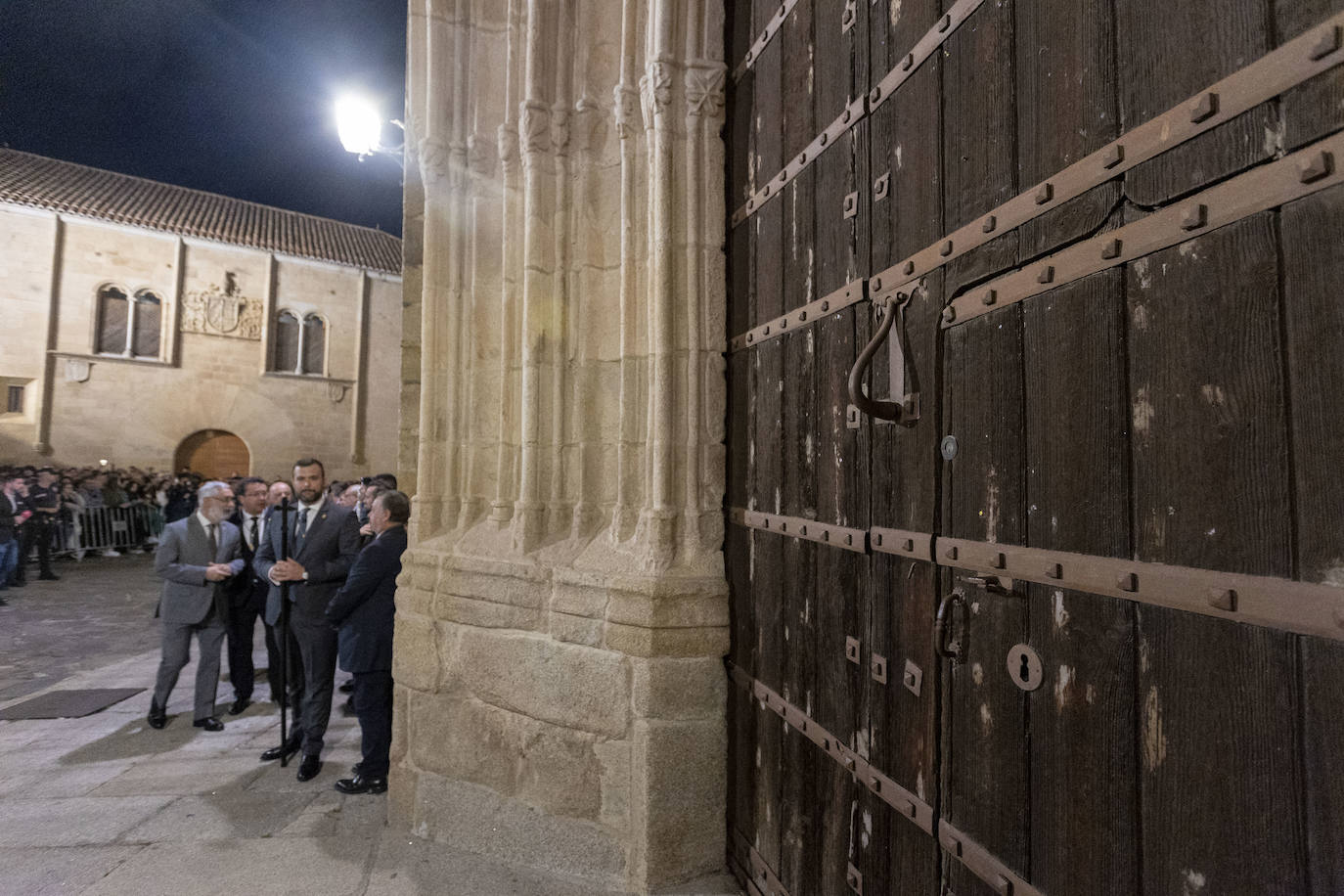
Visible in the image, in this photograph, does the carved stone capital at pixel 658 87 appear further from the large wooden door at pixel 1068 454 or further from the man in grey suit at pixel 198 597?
the man in grey suit at pixel 198 597

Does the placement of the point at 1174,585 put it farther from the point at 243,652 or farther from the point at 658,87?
the point at 243,652

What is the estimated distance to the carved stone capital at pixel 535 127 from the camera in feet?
9.25

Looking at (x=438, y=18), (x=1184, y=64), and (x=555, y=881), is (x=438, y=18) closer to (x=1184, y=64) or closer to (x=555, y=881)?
(x=1184, y=64)

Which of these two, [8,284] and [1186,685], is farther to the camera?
[8,284]

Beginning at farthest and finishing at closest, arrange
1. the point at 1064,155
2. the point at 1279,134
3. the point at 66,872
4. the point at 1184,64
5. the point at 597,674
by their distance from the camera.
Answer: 1. the point at 66,872
2. the point at 597,674
3. the point at 1064,155
4. the point at 1184,64
5. the point at 1279,134

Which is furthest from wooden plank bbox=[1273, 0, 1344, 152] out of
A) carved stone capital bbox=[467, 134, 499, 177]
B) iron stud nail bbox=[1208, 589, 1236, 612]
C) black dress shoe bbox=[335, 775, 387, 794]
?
black dress shoe bbox=[335, 775, 387, 794]

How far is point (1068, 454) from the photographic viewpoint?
3.62 feet

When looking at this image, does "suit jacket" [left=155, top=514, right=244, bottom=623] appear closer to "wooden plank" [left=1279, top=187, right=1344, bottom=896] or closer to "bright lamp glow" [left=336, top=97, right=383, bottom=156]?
"bright lamp glow" [left=336, top=97, right=383, bottom=156]

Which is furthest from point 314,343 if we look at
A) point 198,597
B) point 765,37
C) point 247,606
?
point 765,37

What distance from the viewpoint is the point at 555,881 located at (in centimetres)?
247

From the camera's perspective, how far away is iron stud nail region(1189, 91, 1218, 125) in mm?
882

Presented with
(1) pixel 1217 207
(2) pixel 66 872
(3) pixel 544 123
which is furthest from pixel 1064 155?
(2) pixel 66 872

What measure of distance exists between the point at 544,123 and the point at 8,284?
64.9ft

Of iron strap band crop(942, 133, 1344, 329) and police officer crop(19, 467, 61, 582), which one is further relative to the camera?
police officer crop(19, 467, 61, 582)
